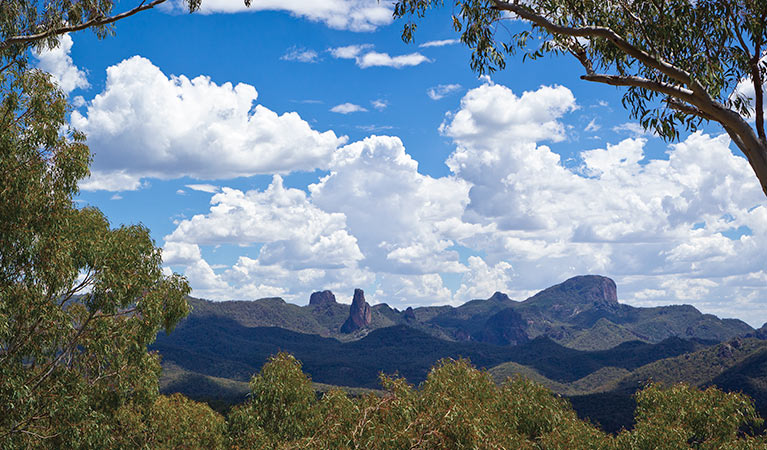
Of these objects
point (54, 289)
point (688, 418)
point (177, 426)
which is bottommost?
point (177, 426)

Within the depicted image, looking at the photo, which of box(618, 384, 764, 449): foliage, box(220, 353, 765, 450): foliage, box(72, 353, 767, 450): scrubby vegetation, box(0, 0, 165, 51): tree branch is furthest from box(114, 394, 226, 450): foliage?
box(618, 384, 764, 449): foliage

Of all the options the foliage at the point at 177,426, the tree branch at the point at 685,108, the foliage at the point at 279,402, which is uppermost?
the tree branch at the point at 685,108

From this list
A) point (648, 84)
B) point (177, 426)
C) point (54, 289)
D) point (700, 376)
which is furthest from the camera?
point (700, 376)

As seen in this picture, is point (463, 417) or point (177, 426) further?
point (177, 426)

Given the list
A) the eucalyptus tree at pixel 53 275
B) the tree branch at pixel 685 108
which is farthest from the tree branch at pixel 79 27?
the tree branch at pixel 685 108

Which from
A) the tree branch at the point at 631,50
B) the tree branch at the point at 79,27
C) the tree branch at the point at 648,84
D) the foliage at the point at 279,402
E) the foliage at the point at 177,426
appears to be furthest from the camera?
the foliage at the point at 177,426

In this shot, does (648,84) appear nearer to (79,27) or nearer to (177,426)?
(79,27)

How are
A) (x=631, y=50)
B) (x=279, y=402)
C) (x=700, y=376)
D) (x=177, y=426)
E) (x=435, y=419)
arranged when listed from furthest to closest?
(x=700, y=376), (x=177, y=426), (x=279, y=402), (x=435, y=419), (x=631, y=50)

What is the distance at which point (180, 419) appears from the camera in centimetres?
2838

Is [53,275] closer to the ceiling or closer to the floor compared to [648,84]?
closer to the floor

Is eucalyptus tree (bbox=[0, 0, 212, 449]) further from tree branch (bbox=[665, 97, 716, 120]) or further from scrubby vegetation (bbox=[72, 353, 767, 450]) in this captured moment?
tree branch (bbox=[665, 97, 716, 120])

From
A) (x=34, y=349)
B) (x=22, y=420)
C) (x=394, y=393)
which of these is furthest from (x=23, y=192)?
(x=394, y=393)

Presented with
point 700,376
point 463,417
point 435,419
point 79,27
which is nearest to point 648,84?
point 463,417

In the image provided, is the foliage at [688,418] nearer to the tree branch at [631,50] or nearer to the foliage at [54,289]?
the tree branch at [631,50]
